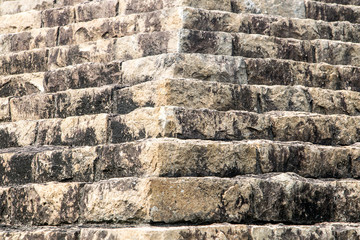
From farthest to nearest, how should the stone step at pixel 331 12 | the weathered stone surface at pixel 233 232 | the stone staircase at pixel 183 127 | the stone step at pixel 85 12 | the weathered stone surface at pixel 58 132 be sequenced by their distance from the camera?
the stone step at pixel 331 12 < the stone step at pixel 85 12 < the weathered stone surface at pixel 58 132 < the stone staircase at pixel 183 127 < the weathered stone surface at pixel 233 232

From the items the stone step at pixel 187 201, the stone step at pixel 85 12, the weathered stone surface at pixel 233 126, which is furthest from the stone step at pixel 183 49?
the stone step at pixel 187 201

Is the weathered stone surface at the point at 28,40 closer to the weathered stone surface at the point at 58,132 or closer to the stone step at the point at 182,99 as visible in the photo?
the stone step at the point at 182,99

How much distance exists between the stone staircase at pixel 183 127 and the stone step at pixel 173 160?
0.01 metres

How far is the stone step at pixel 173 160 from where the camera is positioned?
17.0 ft

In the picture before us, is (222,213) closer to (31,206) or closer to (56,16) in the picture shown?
(31,206)

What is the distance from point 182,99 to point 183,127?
1.12 ft

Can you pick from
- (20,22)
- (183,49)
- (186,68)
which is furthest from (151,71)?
(20,22)

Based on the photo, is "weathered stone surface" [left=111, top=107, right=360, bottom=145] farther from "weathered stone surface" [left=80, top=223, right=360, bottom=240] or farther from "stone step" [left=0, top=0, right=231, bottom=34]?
"stone step" [left=0, top=0, right=231, bottom=34]

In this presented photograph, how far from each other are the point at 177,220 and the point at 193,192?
0.26 m

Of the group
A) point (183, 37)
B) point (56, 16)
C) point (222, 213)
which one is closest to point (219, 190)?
point (222, 213)

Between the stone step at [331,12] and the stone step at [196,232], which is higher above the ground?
the stone step at [331,12]

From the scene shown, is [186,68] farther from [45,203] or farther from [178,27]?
[45,203]

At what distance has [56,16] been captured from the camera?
27.2 ft

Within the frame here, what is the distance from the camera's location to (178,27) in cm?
662
